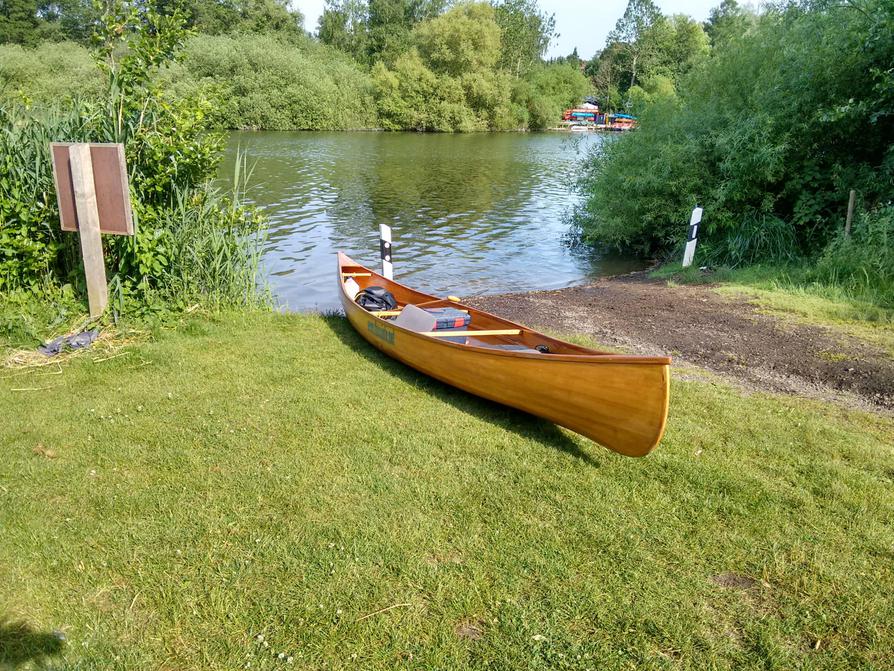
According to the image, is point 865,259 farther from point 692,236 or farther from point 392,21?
point 392,21

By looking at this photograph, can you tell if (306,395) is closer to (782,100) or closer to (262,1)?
(782,100)

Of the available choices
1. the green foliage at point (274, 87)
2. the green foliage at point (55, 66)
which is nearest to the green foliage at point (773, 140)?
the green foliage at point (55, 66)

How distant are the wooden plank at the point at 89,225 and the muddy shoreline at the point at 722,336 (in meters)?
4.96

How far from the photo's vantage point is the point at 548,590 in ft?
10.5

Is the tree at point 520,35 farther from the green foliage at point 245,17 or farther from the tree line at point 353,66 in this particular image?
the green foliage at point 245,17

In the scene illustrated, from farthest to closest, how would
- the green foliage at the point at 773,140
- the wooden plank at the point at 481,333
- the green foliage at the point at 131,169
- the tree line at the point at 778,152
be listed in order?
the green foliage at the point at 773,140 < the tree line at the point at 778,152 < the green foliage at the point at 131,169 < the wooden plank at the point at 481,333

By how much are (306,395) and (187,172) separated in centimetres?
346

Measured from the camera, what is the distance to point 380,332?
20.9 ft

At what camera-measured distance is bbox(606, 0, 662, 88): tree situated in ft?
211

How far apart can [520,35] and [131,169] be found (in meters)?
68.6

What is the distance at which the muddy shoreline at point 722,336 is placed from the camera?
5.92 m

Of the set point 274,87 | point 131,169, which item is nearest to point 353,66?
point 274,87

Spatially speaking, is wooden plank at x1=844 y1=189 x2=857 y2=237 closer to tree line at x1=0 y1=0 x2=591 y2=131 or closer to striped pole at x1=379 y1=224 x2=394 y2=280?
striped pole at x1=379 y1=224 x2=394 y2=280

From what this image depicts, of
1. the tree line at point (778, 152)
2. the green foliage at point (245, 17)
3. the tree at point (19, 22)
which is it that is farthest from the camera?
the green foliage at point (245, 17)
